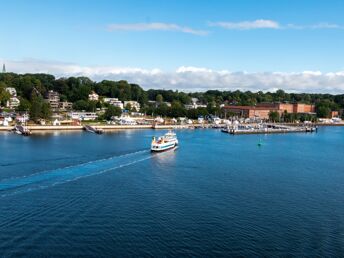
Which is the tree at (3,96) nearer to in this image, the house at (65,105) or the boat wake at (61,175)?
the house at (65,105)

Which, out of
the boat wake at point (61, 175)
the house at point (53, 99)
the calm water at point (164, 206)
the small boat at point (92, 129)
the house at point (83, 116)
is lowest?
the calm water at point (164, 206)

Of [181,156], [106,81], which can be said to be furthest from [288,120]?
[181,156]

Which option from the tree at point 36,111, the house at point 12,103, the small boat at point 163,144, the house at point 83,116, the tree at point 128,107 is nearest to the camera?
the small boat at point 163,144

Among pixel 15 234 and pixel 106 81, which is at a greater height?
pixel 106 81

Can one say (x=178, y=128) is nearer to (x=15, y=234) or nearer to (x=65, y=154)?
(x=65, y=154)

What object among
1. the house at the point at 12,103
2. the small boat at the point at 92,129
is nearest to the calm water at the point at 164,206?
the small boat at the point at 92,129

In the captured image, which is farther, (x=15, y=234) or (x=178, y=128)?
(x=178, y=128)
